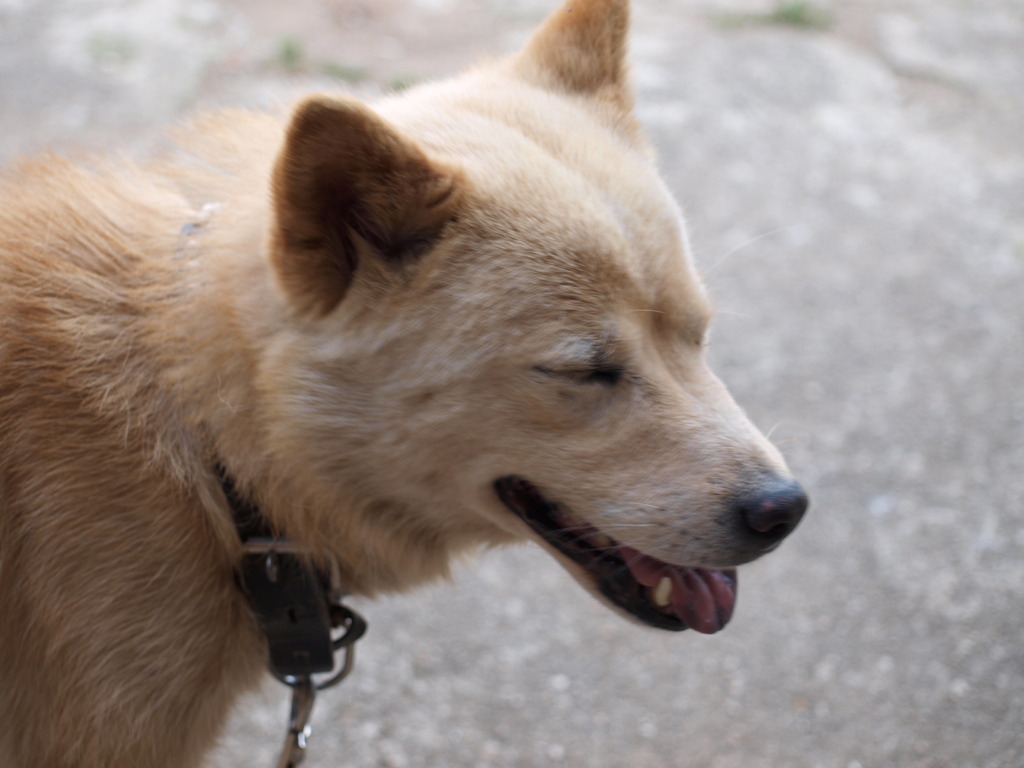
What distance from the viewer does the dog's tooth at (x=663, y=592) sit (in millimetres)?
1969

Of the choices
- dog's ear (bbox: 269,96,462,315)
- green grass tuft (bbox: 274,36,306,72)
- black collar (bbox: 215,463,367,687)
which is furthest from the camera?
green grass tuft (bbox: 274,36,306,72)

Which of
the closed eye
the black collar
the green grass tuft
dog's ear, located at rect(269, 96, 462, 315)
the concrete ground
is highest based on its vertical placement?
dog's ear, located at rect(269, 96, 462, 315)

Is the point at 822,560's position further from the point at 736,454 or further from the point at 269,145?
the point at 269,145

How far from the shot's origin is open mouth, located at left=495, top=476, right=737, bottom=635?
6.23 feet

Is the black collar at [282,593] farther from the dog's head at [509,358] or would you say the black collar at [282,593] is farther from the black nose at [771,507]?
the black nose at [771,507]

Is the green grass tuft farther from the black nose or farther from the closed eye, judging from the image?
the black nose

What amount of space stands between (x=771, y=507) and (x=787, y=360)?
8.30 feet

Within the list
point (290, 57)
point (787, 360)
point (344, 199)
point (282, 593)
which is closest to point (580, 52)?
point (344, 199)

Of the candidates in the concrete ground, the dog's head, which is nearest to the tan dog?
the dog's head

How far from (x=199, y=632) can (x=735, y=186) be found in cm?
402

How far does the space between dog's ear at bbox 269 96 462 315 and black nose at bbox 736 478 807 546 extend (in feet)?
2.62

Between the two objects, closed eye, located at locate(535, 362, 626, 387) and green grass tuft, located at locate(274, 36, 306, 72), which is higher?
closed eye, located at locate(535, 362, 626, 387)

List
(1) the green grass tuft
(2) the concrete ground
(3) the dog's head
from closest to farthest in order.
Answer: (3) the dog's head, (2) the concrete ground, (1) the green grass tuft

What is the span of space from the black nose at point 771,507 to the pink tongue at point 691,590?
0.71ft
